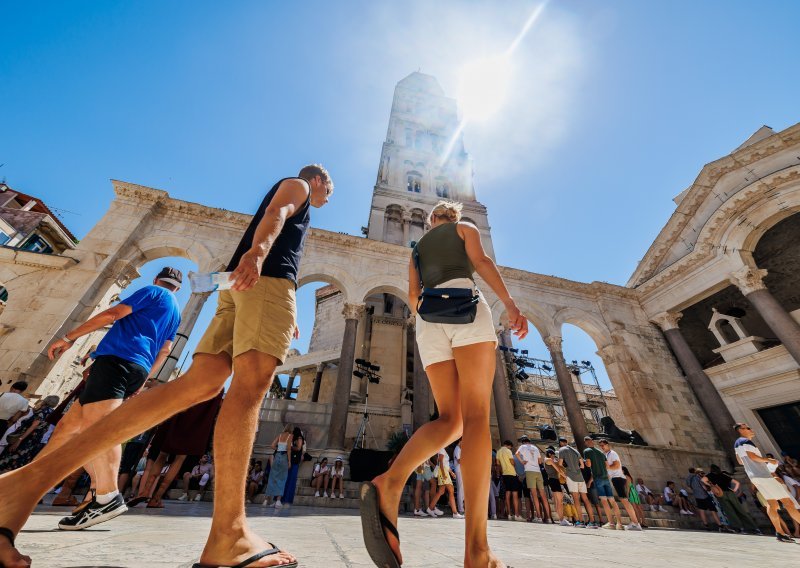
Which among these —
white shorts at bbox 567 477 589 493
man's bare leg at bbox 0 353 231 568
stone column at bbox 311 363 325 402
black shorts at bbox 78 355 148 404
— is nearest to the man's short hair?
man's bare leg at bbox 0 353 231 568

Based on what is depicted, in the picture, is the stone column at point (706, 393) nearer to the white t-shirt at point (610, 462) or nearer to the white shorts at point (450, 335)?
the white t-shirt at point (610, 462)

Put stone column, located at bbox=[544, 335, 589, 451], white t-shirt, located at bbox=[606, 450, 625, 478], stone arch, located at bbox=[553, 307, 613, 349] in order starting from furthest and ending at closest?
1. stone arch, located at bbox=[553, 307, 613, 349]
2. stone column, located at bbox=[544, 335, 589, 451]
3. white t-shirt, located at bbox=[606, 450, 625, 478]

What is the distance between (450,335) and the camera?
190cm

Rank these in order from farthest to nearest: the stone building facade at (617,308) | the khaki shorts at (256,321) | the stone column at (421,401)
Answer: the stone column at (421,401), the stone building facade at (617,308), the khaki shorts at (256,321)

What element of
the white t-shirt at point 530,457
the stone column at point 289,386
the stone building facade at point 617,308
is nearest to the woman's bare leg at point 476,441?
the white t-shirt at point 530,457

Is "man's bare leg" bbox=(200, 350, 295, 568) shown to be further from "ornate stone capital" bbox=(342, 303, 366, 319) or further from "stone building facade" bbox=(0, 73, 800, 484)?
"ornate stone capital" bbox=(342, 303, 366, 319)

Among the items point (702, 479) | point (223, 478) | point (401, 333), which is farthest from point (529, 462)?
point (401, 333)

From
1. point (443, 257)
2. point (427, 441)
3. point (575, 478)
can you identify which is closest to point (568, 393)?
point (575, 478)

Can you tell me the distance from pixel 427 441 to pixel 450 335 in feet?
1.82

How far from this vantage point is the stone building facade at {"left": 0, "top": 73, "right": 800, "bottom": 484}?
9.86 m

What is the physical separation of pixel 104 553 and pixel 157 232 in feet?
42.2

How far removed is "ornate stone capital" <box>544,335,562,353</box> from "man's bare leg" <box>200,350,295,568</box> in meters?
13.1

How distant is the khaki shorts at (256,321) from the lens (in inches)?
64.7

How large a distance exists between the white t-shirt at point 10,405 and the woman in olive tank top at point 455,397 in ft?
24.2
